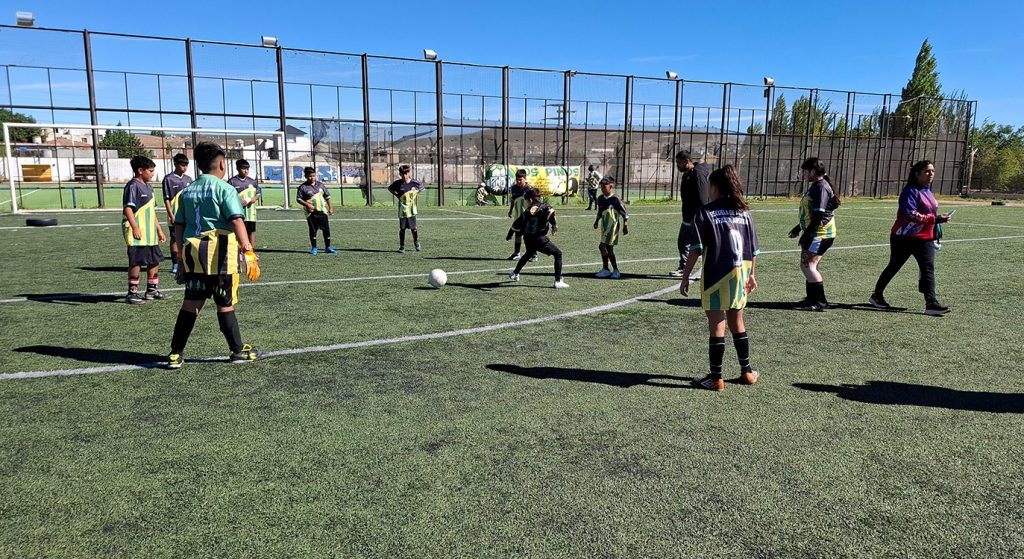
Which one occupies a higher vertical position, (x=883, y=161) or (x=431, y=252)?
(x=883, y=161)

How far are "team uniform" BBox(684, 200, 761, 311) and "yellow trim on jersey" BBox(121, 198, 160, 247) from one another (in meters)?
7.27

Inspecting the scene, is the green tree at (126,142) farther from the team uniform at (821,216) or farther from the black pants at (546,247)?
the team uniform at (821,216)

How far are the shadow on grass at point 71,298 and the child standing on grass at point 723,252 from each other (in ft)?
25.6

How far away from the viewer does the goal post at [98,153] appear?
24547 mm

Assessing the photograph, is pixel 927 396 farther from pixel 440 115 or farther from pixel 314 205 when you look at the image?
pixel 440 115

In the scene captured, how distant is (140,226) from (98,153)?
2113 cm

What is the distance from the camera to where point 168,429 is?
4363 mm

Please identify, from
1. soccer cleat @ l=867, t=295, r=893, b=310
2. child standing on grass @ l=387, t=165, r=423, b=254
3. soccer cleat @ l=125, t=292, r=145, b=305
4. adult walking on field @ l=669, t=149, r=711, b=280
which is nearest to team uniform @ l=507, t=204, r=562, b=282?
adult walking on field @ l=669, t=149, r=711, b=280

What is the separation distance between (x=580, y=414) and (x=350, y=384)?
1.98 meters

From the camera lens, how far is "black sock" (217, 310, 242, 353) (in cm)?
568

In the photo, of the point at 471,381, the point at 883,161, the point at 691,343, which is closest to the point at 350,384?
the point at 471,381

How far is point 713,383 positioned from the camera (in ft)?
17.2

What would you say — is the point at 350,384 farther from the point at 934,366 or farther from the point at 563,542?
the point at 934,366

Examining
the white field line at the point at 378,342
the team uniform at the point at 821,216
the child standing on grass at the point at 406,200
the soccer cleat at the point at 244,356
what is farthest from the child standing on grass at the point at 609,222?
the soccer cleat at the point at 244,356
